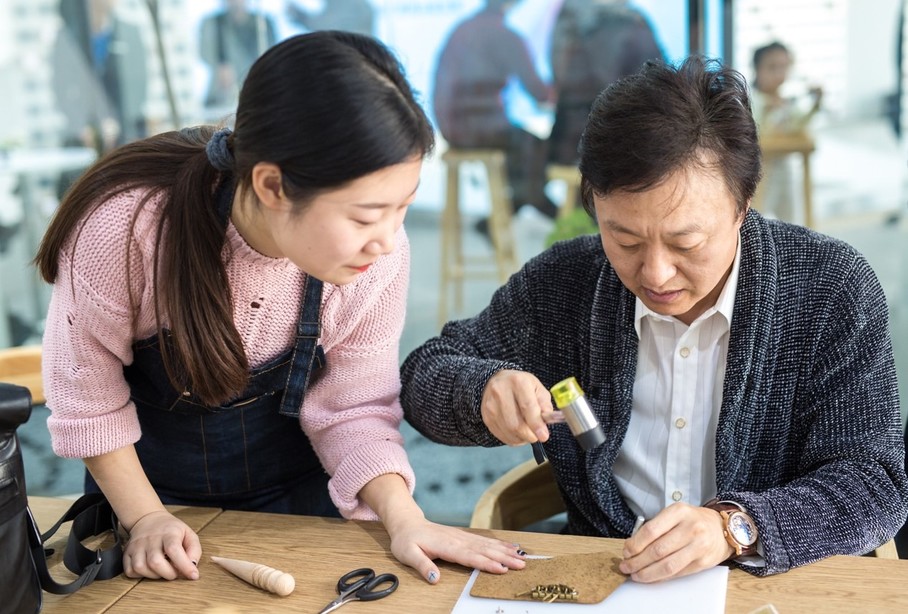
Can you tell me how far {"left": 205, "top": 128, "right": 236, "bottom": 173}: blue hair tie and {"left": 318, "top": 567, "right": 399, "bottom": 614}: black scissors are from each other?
1.95ft

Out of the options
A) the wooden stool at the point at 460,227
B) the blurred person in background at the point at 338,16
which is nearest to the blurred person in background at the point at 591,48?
the wooden stool at the point at 460,227

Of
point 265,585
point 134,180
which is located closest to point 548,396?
point 265,585

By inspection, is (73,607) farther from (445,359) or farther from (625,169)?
(625,169)

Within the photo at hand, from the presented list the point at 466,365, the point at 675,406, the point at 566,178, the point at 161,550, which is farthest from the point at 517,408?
the point at 566,178

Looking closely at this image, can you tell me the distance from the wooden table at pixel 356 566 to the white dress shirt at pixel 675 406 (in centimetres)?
28

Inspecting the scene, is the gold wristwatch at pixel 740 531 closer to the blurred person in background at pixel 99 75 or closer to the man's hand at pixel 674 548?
the man's hand at pixel 674 548

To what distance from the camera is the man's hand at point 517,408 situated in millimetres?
1415

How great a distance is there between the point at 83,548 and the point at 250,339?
0.38 metres

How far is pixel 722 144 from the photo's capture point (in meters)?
1.39

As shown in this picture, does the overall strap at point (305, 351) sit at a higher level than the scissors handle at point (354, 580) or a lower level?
higher

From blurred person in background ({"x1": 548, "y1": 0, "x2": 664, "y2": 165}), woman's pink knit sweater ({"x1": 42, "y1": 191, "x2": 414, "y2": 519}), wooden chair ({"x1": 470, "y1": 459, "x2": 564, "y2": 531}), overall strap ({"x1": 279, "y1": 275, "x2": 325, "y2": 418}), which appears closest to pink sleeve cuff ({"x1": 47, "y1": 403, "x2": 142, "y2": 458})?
woman's pink knit sweater ({"x1": 42, "y1": 191, "x2": 414, "y2": 519})

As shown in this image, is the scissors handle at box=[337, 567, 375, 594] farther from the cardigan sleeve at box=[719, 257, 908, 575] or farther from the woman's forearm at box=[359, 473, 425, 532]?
the cardigan sleeve at box=[719, 257, 908, 575]

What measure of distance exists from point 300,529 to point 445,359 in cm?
38

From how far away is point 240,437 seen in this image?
1646mm
